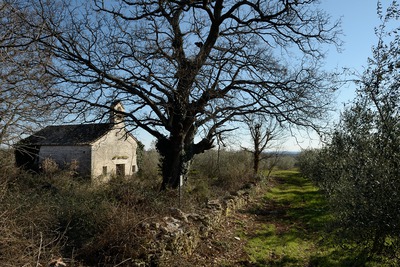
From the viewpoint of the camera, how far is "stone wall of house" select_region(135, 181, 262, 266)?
6.68 m

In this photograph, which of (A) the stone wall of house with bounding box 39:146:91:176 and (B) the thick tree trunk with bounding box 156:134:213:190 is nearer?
(B) the thick tree trunk with bounding box 156:134:213:190

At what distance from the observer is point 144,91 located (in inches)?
520

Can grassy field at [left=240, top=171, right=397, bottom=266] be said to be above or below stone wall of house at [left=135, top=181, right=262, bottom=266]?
below

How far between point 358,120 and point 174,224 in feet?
26.1

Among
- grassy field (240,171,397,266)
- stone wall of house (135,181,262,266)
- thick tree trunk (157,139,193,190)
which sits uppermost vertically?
thick tree trunk (157,139,193,190)

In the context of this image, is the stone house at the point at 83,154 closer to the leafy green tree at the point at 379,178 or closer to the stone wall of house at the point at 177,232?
the stone wall of house at the point at 177,232

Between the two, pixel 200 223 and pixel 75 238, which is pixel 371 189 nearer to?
pixel 200 223

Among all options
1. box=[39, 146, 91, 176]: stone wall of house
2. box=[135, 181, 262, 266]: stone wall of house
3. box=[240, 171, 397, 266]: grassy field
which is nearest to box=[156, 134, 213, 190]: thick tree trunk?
box=[135, 181, 262, 266]: stone wall of house

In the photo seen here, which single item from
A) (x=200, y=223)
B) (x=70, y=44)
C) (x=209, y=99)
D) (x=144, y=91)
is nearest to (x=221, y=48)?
(x=209, y=99)

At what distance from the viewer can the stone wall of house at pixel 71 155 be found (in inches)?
986

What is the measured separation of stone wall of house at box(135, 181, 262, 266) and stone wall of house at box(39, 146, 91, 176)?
661 inches

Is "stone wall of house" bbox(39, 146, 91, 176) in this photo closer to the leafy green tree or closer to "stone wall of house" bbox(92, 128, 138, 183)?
"stone wall of house" bbox(92, 128, 138, 183)

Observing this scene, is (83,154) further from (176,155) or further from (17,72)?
(17,72)

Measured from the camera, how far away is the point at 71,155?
85.7 ft
